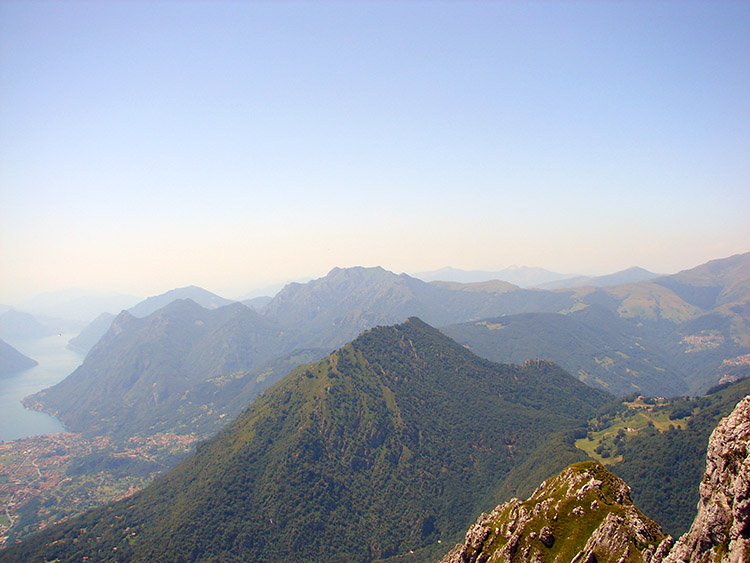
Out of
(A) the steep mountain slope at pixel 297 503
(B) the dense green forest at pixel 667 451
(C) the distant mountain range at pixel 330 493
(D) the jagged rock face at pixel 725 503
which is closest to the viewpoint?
(D) the jagged rock face at pixel 725 503

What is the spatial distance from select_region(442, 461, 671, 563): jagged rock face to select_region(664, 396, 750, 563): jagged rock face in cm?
1094

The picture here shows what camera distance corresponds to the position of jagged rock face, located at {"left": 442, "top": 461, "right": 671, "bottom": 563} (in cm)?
4788

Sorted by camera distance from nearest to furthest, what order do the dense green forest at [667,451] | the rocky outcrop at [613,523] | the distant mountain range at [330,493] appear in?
the rocky outcrop at [613,523] < the dense green forest at [667,451] < the distant mountain range at [330,493]

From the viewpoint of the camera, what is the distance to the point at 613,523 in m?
49.8

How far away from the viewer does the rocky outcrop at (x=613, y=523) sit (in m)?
31.1

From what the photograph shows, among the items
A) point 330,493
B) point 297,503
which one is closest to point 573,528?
point 297,503

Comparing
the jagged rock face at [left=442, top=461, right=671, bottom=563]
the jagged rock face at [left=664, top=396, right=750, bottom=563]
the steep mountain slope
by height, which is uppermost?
the jagged rock face at [left=664, top=396, right=750, bottom=563]

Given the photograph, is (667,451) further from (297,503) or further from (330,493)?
(297,503)

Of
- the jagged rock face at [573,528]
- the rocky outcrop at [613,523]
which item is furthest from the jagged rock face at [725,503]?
Answer: the jagged rock face at [573,528]

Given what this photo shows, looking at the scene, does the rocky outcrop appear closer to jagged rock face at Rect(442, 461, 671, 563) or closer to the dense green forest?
jagged rock face at Rect(442, 461, 671, 563)

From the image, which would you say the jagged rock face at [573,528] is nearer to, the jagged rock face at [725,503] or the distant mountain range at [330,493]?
the jagged rock face at [725,503]

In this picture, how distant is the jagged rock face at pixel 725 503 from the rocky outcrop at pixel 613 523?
0.06m

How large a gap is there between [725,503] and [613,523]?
2230 centimetres

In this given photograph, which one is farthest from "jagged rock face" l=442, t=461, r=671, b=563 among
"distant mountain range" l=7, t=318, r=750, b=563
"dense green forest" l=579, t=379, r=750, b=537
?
"dense green forest" l=579, t=379, r=750, b=537
